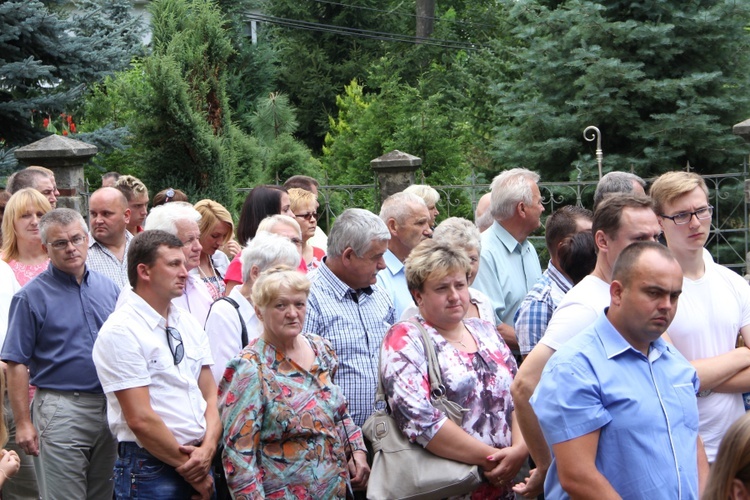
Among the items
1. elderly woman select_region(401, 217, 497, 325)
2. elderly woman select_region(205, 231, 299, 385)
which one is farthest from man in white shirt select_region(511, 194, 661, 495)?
elderly woman select_region(205, 231, 299, 385)

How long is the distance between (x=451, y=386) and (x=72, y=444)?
2.04m

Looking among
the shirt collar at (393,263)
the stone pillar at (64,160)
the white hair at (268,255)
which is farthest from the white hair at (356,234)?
the stone pillar at (64,160)

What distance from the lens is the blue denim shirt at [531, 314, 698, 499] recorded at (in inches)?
126

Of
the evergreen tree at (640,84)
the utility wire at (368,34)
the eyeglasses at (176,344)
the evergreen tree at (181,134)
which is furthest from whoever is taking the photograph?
the utility wire at (368,34)

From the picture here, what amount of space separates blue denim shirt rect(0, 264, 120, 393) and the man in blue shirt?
8.87 ft

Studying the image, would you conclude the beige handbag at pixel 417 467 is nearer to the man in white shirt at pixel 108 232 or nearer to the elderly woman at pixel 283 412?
the elderly woman at pixel 283 412

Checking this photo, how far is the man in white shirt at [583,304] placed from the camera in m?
3.80

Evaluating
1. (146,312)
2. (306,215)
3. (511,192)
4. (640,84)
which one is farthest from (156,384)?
(640,84)

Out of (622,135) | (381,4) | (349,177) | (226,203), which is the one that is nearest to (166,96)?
(226,203)

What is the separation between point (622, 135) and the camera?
12531 mm

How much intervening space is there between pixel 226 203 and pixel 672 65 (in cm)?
609

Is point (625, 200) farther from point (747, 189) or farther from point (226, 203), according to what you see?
point (226, 203)

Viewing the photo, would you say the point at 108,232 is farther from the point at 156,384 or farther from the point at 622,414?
the point at 622,414

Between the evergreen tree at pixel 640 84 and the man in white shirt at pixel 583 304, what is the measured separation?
812 centimetres
